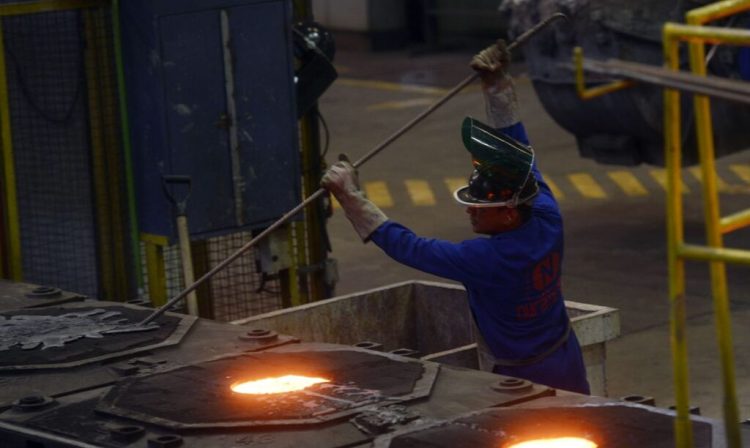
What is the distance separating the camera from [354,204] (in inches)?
198

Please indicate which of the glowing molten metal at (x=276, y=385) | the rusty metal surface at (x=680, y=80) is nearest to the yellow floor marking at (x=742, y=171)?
the glowing molten metal at (x=276, y=385)

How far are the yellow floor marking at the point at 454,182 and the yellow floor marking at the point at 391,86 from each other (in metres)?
4.84

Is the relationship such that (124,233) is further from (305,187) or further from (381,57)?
(381,57)

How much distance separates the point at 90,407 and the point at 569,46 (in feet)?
22.2

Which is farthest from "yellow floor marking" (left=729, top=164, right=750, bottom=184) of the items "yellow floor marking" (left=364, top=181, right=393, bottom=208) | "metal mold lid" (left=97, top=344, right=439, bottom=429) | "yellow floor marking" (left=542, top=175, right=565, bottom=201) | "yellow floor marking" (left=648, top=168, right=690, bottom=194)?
"metal mold lid" (left=97, top=344, right=439, bottom=429)

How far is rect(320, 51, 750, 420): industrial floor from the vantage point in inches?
332

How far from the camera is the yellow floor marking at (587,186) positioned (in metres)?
13.0

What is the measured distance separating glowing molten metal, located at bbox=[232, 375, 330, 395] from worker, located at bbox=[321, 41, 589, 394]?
60 cm

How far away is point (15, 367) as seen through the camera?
4.91m

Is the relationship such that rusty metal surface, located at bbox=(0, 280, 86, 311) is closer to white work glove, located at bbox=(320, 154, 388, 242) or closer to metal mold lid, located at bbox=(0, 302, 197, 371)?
metal mold lid, located at bbox=(0, 302, 197, 371)

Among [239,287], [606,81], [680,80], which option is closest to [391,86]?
[606,81]

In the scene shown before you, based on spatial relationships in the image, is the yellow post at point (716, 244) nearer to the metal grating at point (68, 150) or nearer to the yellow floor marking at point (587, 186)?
the metal grating at point (68, 150)

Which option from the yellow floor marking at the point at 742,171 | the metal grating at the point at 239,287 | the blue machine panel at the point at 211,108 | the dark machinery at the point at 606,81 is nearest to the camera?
the blue machine panel at the point at 211,108

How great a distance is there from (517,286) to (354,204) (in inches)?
23.7
